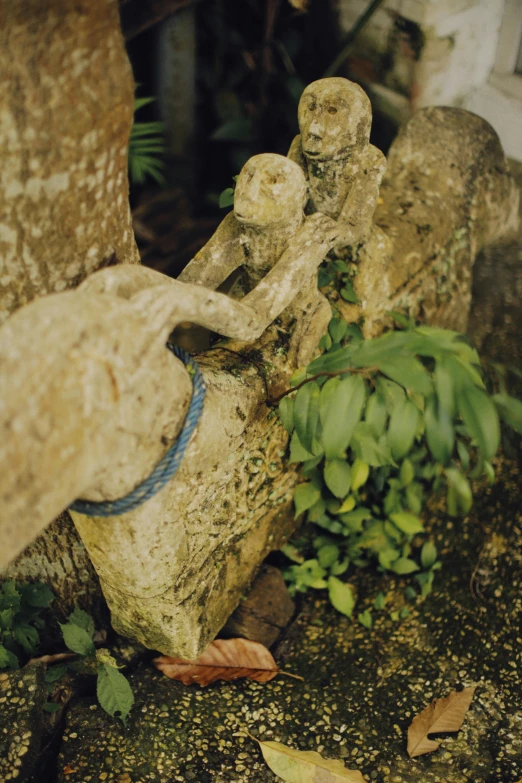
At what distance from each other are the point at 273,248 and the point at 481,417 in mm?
808

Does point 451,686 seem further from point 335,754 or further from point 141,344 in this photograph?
point 141,344

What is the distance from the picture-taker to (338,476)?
2119mm

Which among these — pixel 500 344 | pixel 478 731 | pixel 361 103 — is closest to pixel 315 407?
pixel 361 103

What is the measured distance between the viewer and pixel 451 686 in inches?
82.0

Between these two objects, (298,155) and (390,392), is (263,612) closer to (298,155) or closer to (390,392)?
(390,392)

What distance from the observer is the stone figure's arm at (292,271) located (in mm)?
1823

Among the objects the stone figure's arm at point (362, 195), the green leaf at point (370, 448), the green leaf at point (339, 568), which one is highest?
the stone figure's arm at point (362, 195)

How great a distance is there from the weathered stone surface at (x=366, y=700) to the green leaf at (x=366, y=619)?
0.08 feet

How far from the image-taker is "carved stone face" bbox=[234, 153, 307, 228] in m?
1.83

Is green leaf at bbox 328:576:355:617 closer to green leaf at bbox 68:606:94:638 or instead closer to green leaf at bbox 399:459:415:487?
green leaf at bbox 399:459:415:487

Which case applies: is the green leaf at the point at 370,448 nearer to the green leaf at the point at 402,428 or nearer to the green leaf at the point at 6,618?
the green leaf at the point at 402,428

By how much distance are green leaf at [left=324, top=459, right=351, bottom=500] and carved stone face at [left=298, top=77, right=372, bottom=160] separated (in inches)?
35.3

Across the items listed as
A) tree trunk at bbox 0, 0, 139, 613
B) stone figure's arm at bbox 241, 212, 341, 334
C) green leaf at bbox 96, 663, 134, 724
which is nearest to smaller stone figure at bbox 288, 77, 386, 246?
stone figure's arm at bbox 241, 212, 341, 334

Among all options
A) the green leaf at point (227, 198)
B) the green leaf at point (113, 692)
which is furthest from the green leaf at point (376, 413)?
the green leaf at point (113, 692)
